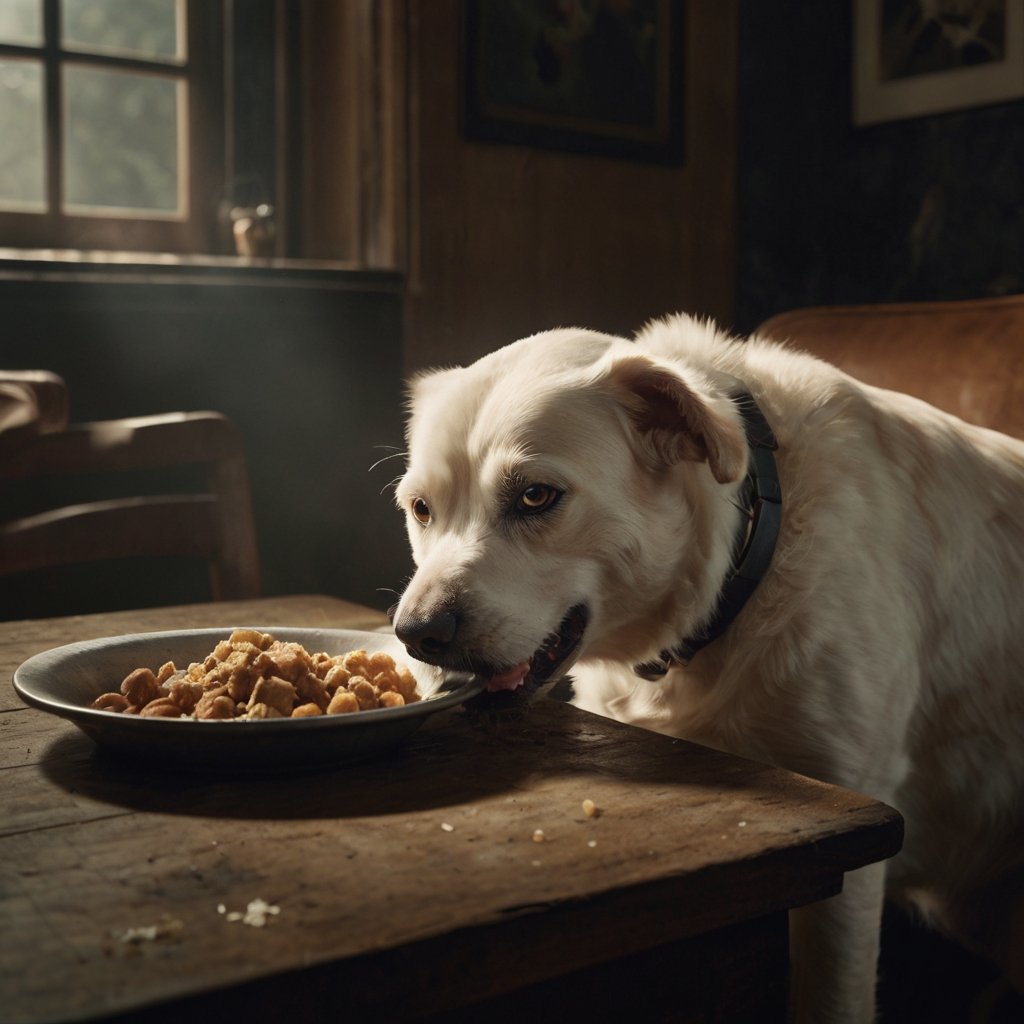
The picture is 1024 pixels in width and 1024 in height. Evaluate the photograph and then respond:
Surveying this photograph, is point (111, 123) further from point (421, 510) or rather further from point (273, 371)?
point (421, 510)

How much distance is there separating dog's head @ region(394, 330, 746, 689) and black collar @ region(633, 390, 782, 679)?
18mm

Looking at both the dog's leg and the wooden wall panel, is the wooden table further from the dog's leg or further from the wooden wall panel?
the wooden wall panel

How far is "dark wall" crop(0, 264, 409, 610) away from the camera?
2.57 meters

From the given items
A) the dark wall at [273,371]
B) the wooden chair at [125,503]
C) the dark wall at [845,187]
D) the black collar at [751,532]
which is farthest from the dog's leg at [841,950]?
the dark wall at [845,187]

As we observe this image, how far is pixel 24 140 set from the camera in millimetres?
2660

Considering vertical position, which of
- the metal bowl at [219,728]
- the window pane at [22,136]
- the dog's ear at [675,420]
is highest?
the window pane at [22,136]

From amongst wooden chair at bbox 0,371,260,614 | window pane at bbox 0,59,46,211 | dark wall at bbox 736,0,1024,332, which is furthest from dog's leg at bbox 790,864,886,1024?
window pane at bbox 0,59,46,211

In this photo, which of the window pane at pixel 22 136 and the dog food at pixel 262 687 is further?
the window pane at pixel 22 136

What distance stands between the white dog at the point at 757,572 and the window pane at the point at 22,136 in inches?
68.1

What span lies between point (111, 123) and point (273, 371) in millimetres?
713

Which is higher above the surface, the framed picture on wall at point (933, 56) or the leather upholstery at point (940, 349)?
the framed picture on wall at point (933, 56)

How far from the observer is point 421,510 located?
4.18 ft

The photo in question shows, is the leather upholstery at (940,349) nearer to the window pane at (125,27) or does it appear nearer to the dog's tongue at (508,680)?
the dog's tongue at (508,680)

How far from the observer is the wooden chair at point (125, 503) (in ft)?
5.68
